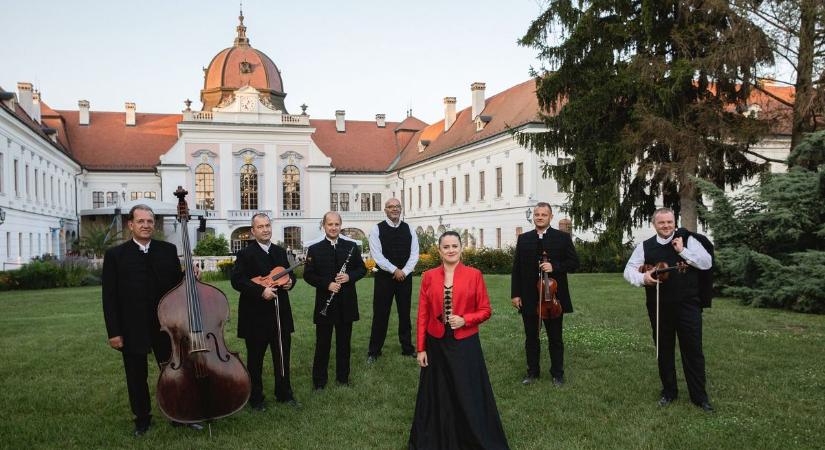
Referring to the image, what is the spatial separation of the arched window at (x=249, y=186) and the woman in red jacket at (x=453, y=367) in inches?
1719

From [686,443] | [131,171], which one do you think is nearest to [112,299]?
[686,443]

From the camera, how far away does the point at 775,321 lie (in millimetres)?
11156

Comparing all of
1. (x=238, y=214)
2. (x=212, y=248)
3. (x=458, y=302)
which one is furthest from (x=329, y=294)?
(x=238, y=214)

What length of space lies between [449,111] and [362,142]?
1077 cm

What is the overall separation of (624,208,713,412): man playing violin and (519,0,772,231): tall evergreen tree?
974 centimetres

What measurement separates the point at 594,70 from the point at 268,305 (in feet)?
47.0

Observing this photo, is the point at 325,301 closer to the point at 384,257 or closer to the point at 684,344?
the point at 384,257

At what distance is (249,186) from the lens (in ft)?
155

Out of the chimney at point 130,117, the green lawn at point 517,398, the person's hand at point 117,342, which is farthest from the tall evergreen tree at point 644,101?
the chimney at point 130,117

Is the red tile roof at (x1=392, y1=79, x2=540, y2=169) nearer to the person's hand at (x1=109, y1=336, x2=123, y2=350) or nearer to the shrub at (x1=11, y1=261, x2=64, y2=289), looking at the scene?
the shrub at (x1=11, y1=261, x2=64, y2=289)

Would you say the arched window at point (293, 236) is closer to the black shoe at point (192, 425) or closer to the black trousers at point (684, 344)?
the black shoe at point (192, 425)

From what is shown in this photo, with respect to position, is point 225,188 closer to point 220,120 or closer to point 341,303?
point 220,120

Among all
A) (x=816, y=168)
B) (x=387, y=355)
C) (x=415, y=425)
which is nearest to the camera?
(x=415, y=425)

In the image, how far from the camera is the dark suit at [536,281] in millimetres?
7008
